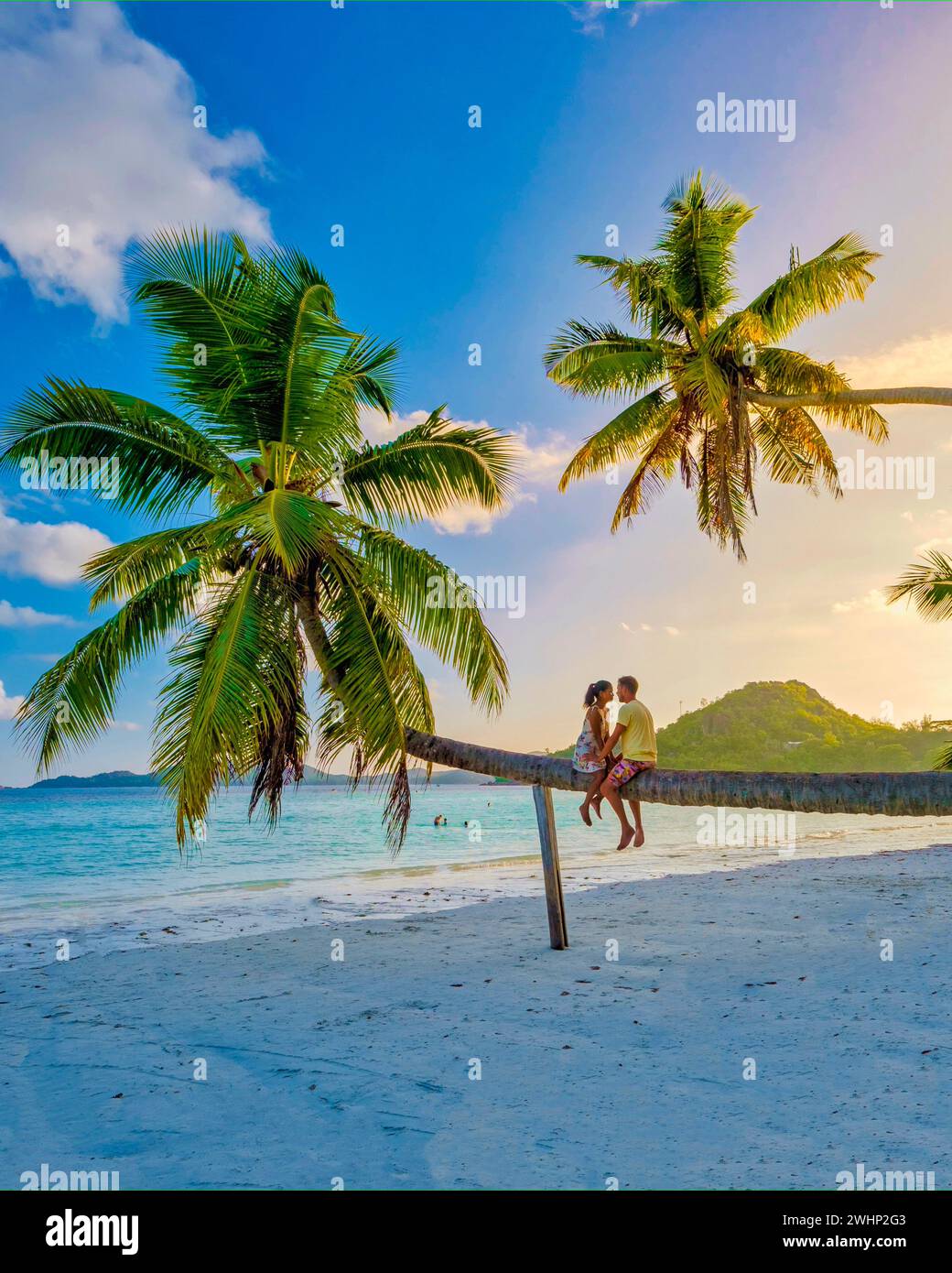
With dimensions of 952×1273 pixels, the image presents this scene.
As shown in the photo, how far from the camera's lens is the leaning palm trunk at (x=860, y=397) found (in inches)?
378

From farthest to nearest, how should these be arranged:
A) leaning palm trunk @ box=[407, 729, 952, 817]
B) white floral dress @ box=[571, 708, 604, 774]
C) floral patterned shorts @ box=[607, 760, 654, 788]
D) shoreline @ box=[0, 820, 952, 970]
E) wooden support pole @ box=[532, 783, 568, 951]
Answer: shoreline @ box=[0, 820, 952, 970] → wooden support pole @ box=[532, 783, 568, 951] → white floral dress @ box=[571, 708, 604, 774] → floral patterned shorts @ box=[607, 760, 654, 788] → leaning palm trunk @ box=[407, 729, 952, 817]

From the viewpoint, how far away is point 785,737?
7062 cm

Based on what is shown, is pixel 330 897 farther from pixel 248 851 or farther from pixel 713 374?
pixel 248 851

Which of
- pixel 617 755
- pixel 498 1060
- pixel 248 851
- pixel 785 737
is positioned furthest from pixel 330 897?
pixel 785 737

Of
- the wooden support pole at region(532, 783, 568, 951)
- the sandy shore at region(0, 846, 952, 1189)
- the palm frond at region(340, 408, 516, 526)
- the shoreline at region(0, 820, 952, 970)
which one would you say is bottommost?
the shoreline at region(0, 820, 952, 970)

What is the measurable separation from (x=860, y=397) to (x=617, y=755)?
264 inches

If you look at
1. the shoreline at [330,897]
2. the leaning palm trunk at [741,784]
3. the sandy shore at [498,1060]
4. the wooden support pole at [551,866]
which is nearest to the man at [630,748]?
the leaning palm trunk at [741,784]

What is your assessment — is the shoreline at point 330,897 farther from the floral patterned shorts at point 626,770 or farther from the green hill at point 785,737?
the green hill at point 785,737

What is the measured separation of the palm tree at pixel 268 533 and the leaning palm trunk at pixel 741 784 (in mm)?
562

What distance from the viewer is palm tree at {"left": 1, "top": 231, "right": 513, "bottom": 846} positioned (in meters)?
7.42

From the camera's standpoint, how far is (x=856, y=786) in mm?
5574

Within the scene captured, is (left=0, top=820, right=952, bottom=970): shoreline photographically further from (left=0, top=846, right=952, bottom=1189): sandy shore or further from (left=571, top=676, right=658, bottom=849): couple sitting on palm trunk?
(left=571, top=676, right=658, bottom=849): couple sitting on palm trunk

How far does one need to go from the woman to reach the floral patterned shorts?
0.12 meters

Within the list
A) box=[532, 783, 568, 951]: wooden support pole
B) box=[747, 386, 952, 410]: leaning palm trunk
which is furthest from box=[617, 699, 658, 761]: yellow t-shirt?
A: box=[747, 386, 952, 410]: leaning palm trunk
